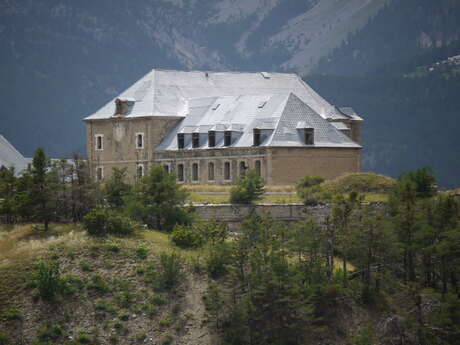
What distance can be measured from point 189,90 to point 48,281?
45359 mm

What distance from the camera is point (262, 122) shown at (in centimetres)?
8206

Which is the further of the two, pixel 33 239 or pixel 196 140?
pixel 196 140

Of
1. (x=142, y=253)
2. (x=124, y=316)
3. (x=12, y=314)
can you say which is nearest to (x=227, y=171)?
(x=142, y=253)

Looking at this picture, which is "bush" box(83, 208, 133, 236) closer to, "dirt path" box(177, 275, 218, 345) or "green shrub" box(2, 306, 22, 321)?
"dirt path" box(177, 275, 218, 345)

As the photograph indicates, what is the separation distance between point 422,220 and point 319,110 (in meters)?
33.6

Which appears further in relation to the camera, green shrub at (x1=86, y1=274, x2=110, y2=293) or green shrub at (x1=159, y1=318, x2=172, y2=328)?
green shrub at (x1=86, y1=274, x2=110, y2=293)

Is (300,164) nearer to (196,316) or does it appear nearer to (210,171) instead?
(210,171)

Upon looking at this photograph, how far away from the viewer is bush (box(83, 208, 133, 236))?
59.2 metres

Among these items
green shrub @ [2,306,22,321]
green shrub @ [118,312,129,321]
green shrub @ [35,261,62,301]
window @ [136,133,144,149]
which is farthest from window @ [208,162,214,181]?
green shrub @ [2,306,22,321]

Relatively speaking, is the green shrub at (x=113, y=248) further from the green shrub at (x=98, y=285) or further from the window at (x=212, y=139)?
the window at (x=212, y=139)

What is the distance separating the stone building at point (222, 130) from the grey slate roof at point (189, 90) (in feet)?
0.29

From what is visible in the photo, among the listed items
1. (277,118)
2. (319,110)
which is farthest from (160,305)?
(319,110)

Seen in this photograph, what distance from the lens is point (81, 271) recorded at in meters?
55.4

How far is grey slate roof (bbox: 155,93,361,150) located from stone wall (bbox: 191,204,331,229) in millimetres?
13140
